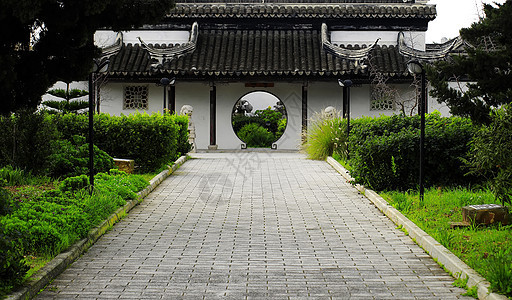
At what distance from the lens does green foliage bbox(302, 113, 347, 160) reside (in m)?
18.1

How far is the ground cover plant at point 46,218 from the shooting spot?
535 centimetres

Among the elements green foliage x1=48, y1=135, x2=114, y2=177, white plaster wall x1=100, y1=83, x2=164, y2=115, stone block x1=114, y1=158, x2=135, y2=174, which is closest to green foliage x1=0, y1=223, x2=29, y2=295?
green foliage x1=48, y1=135, x2=114, y2=177

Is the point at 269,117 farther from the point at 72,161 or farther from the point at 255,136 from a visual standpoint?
the point at 72,161

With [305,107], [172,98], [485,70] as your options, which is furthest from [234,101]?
[485,70]

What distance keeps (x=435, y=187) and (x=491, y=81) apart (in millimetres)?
3026

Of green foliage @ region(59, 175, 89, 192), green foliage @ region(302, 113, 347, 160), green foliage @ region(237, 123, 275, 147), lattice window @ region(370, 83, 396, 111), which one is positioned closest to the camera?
green foliage @ region(59, 175, 89, 192)

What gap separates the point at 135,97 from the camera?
2445 centimetres

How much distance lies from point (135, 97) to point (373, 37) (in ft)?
32.4

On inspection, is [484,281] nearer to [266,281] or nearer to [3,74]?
[266,281]

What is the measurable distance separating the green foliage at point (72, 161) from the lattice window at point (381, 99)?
1373 centimetres

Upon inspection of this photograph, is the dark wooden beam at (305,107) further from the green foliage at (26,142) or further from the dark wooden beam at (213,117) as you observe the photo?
the green foliage at (26,142)

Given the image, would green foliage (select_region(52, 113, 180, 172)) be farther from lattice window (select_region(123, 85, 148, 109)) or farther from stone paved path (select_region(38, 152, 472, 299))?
lattice window (select_region(123, 85, 148, 109))

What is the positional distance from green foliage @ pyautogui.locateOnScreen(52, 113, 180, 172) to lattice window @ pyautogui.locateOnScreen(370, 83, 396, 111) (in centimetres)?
1158

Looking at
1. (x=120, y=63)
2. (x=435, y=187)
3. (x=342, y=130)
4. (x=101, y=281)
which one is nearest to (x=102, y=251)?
(x=101, y=281)
